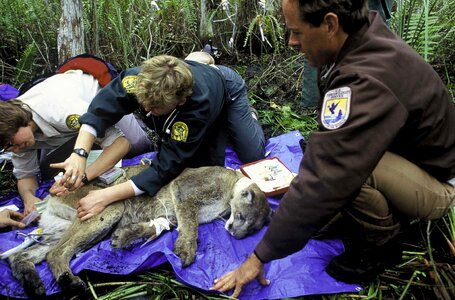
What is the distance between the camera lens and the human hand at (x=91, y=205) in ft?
12.3

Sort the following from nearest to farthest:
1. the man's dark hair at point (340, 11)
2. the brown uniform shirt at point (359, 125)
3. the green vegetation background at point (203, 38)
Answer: the brown uniform shirt at point (359, 125), the man's dark hair at point (340, 11), the green vegetation background at point (203, 38)

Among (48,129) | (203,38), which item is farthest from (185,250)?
(203,38)

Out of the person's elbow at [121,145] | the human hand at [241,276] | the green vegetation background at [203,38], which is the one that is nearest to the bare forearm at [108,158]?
the person's elbow at [121,145]

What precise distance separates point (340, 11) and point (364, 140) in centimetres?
81

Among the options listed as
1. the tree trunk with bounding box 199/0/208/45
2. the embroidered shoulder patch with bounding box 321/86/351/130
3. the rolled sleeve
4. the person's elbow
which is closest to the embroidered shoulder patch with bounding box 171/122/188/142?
the person's elbow

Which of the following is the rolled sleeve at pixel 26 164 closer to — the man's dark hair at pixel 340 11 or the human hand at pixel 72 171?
the human hand at pixel 72 171

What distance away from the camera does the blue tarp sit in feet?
10.3

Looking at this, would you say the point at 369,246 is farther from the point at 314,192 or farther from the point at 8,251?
the point at 8,251

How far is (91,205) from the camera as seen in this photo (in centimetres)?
376

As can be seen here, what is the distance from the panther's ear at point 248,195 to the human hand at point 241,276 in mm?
1019

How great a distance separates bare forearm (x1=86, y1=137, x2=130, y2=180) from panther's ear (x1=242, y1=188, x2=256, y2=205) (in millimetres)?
1457

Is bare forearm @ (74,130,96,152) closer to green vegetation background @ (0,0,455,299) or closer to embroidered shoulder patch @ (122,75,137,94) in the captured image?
embroidered shoulder patch @ (122,75,137,94)

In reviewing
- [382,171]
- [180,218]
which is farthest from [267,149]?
[382,171]

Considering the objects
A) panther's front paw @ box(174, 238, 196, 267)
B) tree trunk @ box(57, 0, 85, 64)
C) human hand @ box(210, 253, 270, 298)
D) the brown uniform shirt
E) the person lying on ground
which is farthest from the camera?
tree trunk @ box(57, 0, 85, 64)
